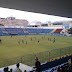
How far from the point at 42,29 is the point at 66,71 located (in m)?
30.6

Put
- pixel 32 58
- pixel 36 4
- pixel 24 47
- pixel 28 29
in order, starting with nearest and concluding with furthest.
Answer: pixel 36 4
pixel 32 58
pixel 24 47
pixel 28 29

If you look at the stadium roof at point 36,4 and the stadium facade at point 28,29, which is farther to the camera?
the stadium facade at point 28,29

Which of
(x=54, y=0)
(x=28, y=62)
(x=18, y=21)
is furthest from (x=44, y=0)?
(x=18, y=21)

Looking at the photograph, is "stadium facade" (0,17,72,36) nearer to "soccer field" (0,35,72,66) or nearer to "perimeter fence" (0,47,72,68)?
"soccer field" (0,35,72,66)

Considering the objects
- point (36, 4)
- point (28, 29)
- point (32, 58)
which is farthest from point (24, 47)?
point (28, 29)

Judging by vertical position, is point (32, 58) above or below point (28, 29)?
below

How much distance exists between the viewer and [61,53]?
6000 millimetres

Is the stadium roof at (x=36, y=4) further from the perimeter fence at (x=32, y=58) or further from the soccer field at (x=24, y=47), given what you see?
the soccer field at (x=24, y=47)

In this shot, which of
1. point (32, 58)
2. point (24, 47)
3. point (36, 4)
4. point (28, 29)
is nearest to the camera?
point (36, 4)

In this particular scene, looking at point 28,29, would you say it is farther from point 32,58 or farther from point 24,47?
point 32,58

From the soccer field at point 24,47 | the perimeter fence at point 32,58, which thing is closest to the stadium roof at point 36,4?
the perimeter fence at point 32,58

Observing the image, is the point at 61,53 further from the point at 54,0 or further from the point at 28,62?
the point at 54,0

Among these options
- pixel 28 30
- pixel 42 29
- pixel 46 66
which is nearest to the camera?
pixel 46 66

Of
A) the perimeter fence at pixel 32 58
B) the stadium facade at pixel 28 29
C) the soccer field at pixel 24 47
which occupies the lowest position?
the soccer field at pixel 24 47
